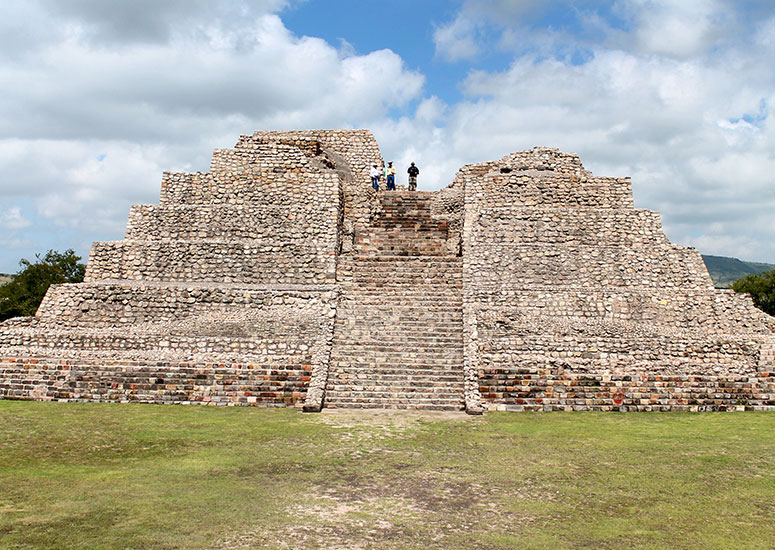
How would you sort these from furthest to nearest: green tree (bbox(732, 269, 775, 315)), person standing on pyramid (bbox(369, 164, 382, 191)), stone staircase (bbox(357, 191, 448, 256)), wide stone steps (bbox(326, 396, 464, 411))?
green tree (bbox(732, 269, 775, 315)) < person standing on pyramid (bbox(369, 164, 382, 191)) < stone staircase (bbox(357, 191, 448, 256)) < wide stone steps (bbox(326, 396, 464, 411))

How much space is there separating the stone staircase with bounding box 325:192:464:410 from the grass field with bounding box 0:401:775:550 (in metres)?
1.33

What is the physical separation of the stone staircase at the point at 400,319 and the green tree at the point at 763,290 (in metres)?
25.2

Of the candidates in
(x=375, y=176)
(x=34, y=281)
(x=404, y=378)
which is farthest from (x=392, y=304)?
(x=34, y=281)

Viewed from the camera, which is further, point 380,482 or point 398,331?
point 398,331

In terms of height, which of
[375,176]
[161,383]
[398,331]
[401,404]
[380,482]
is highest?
[375,176]

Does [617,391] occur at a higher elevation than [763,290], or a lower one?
lower

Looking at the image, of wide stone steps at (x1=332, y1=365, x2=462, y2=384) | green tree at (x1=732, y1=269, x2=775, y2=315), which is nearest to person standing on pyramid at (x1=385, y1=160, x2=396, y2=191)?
wide stone steps at (x1=332, y1=365, x2=462, y2=384)

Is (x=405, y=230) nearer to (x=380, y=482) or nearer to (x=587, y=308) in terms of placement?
(x=587, y=308)

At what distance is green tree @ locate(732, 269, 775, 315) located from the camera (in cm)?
3434

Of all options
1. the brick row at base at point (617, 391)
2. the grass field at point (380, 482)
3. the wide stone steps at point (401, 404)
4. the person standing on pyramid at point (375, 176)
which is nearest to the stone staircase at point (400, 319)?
the wide stone steps at point (401, 404)

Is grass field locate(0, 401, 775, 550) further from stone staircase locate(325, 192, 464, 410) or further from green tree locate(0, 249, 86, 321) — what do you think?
green tree locate(0, 249, 86, 321)

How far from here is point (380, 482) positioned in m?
6.79

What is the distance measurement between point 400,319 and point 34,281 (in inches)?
1015

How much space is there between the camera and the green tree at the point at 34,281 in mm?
30766
